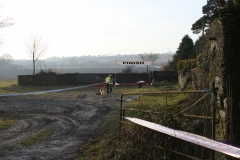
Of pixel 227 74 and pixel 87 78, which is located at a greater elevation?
pixel 227 74

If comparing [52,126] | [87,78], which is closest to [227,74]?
[52,126]

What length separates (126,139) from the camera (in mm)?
7535

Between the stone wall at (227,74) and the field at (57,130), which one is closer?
the stone wall at (227,74)

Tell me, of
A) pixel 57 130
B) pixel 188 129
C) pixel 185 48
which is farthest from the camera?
pixel 185 48

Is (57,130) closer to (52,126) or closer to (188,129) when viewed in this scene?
(52,126)

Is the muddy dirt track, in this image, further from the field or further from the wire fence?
the wire fence

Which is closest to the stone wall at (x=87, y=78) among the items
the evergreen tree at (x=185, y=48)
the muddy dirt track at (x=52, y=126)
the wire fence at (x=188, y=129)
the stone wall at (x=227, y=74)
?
the evergreen tree at (x=185, y=48)

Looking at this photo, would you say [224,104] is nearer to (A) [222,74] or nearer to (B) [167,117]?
(A) [222,74]

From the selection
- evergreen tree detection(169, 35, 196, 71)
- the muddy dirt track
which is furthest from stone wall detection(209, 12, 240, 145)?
evergreen tree detection(169, 35, 196, 71)

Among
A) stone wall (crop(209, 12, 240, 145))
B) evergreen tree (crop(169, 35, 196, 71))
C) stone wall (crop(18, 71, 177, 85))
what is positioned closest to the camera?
stone wall (crop(209, 12, 240, 145))

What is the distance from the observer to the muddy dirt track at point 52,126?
9.05 metres

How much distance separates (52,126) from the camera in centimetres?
1288

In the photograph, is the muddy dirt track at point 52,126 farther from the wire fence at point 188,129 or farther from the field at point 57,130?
the wire fence at point 188,129

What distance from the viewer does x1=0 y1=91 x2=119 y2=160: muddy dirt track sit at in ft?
29.7
